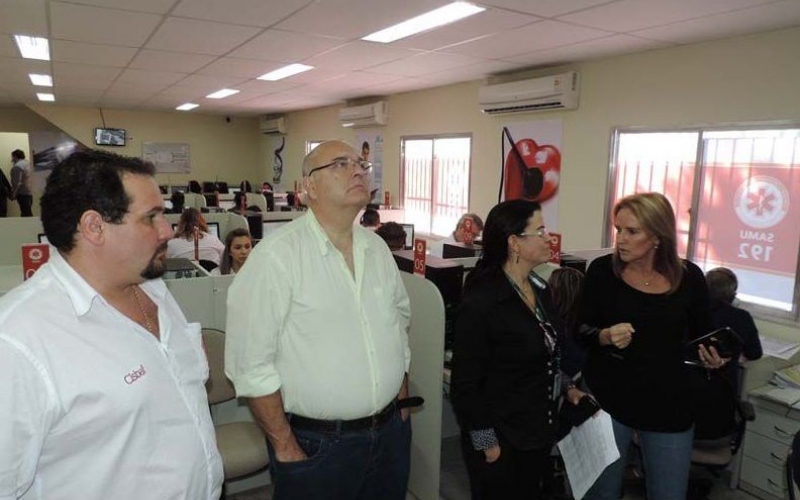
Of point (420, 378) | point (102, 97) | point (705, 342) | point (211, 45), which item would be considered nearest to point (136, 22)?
point (211, 45)

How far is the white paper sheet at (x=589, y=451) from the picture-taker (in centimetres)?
174

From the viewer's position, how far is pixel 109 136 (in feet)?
34.5

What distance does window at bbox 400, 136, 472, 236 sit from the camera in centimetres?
637

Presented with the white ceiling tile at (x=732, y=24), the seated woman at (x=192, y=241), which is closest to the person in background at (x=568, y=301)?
the white ceiling tile at (x=732, y=24)

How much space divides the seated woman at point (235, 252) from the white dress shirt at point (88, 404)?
2.42 meters

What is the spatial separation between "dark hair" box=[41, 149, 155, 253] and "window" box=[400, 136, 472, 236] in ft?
17.2

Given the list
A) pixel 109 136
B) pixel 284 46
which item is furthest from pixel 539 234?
pixel 109 136

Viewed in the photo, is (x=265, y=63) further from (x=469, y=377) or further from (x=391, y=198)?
(x=469, y=377)

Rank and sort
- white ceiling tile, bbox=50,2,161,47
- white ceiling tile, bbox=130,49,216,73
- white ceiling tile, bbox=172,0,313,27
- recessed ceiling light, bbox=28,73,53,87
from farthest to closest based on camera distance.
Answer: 1. recessed ceiling light, bbox=28,73,53,87
2. white ceiling tile, bbox=130,49,216,73
3. white ceiling tile, bbox=50,2,161,47
4. white ceiling tile, bbox=172,0,313,27

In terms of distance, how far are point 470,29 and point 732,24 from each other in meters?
1.64

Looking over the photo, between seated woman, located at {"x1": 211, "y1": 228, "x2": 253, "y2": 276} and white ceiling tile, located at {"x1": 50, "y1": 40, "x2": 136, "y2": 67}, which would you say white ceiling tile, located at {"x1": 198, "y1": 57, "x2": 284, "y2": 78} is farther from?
seated woman, located at {"x1": 211, "y1": 228, "x2": 253, "y2": 276}

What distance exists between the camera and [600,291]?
6.17 feet

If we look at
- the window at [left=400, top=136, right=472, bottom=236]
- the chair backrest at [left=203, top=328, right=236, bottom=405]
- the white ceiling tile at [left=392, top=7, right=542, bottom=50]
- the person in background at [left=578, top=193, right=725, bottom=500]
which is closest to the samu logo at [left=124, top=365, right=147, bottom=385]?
the person in background at [left=578, top=193, right=725, bottom=500]

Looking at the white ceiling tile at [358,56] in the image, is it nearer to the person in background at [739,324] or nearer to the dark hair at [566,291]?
the dark hair at [566,291]
